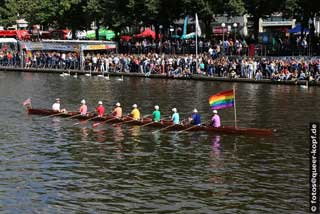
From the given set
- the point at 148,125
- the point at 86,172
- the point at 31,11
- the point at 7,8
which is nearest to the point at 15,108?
the point at 148,125

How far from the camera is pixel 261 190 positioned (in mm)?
29609

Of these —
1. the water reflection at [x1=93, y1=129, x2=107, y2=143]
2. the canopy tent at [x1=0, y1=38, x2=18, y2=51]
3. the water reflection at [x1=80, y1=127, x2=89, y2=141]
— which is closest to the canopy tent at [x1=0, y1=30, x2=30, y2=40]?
the canopy tent at [x1=0, y1=38, x2=18, y2=51]

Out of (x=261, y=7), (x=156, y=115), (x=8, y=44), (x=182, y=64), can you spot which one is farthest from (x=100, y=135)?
(x=8, y=44)

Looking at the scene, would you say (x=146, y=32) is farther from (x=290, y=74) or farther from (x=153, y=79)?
(x=290, y=74)

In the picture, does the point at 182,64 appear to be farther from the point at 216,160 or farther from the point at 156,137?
the point at 216,160

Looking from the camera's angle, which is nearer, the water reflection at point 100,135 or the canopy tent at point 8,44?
the water reflection at point 100,135

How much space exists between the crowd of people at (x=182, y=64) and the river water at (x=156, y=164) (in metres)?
12.5

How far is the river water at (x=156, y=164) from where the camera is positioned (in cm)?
2800

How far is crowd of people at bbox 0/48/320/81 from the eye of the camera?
229 feet

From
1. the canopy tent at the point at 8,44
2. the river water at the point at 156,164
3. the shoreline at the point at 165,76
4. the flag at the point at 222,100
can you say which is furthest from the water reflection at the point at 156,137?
the canopy tent at the point at 8,44

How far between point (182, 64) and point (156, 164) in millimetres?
44555

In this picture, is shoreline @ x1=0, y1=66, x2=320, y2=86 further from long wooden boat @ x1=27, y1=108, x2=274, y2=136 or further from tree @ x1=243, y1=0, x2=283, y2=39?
long wooden boat @ x1=27, y1=108, x2=274, y2=136

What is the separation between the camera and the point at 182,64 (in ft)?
257

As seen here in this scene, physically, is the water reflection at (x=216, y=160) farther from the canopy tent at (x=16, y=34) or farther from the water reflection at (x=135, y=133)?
the canopy tent at (x=16, y=34)
